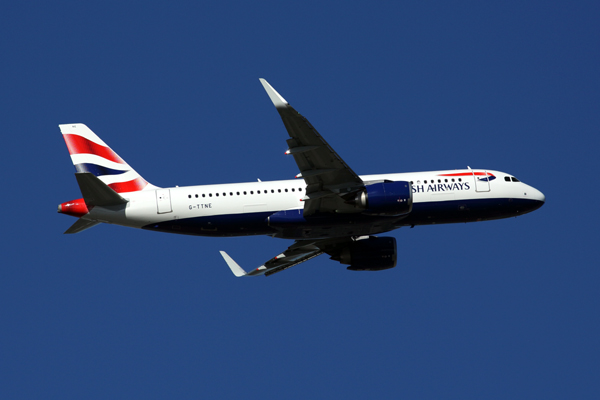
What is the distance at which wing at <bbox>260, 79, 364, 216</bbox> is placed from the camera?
3216 centimetres

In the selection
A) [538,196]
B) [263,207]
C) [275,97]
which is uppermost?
[275,97]

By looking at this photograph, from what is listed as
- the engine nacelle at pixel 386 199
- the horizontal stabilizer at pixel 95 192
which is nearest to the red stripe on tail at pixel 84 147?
the horizontal stabilizer at pixel 95 192

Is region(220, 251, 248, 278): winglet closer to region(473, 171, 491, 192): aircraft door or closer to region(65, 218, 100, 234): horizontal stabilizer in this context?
region(65, 218, 100, 234): horizontal stabilizer

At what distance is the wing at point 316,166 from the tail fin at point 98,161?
384 inches

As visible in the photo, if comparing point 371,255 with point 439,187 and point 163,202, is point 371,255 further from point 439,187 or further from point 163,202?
point 163,202

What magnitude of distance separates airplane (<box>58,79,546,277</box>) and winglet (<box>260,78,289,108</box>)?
9.94ft

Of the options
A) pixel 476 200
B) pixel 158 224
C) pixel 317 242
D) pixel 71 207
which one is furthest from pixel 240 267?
pixel 476 200

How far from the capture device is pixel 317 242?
4416 cm

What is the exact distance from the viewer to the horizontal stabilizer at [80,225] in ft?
125

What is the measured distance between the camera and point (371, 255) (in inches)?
1711

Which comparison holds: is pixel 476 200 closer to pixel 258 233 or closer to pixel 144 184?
pixel 258 233

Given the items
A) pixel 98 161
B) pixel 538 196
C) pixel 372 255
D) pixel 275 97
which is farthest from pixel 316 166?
pixel 538 196

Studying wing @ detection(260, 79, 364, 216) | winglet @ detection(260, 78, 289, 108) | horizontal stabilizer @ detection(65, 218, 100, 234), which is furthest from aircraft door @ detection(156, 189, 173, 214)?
winglet @ detection(260, 78, 289, 108)

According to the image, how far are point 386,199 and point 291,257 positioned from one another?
33.9 feet
